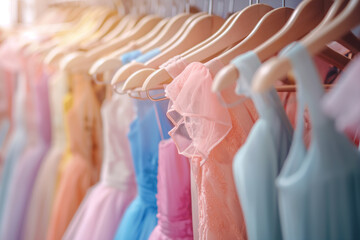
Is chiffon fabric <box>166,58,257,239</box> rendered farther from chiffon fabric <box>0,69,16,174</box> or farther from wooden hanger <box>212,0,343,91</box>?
chiffon fabric <box>0,69,16,174</box>

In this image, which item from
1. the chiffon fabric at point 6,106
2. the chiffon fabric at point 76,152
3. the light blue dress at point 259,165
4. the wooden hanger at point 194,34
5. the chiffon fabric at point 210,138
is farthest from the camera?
the chiffon fabric at point 6,106

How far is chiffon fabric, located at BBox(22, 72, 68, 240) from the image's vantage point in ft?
4.02

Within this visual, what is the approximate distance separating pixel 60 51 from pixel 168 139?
0.48 m

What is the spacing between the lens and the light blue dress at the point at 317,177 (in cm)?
43

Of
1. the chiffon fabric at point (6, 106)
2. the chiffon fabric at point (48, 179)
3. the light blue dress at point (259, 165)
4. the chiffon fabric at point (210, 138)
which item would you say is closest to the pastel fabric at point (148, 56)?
the chiffon fabric at point (210, 138)

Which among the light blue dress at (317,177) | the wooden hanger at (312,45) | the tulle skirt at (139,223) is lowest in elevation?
the tulle skirt at (139,223)

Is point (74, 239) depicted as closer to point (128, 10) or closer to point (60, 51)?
point (60, 51)

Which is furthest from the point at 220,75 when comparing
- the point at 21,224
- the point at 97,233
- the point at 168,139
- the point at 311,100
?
the point at 21,224

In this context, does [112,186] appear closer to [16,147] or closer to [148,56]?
[148,56]

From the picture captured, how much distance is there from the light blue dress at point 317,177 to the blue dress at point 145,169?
0.47 metres

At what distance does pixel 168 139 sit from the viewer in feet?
2.67

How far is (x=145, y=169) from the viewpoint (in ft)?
A: 2.95

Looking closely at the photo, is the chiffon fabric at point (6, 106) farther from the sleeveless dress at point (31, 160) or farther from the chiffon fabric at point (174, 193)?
the chiffon fabric at point (174, 193)

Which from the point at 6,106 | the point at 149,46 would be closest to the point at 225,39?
the point at 149,46
